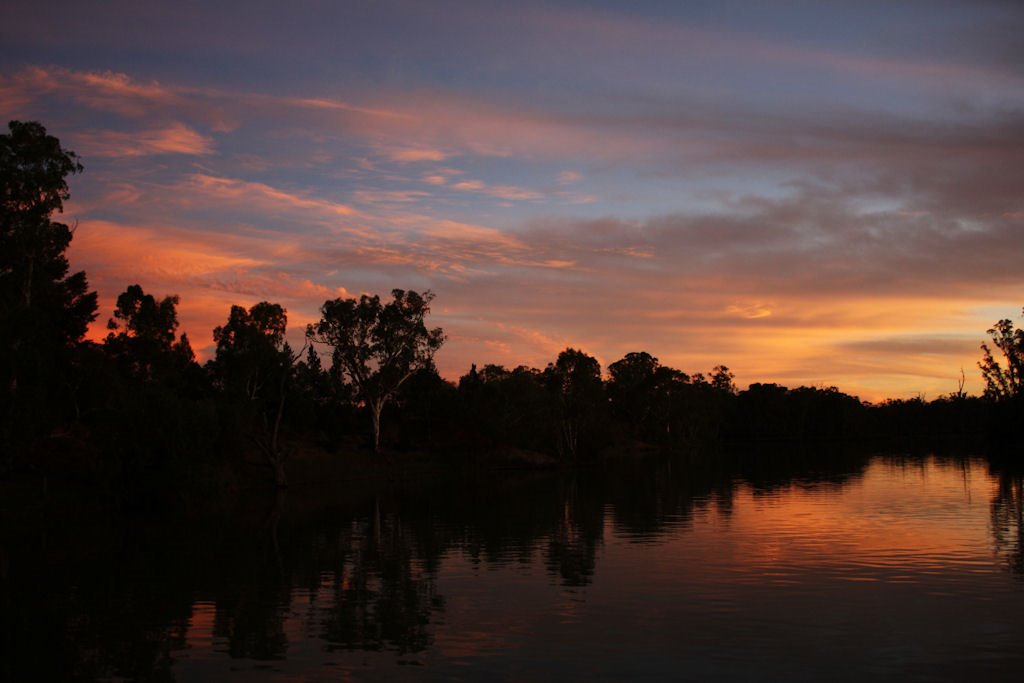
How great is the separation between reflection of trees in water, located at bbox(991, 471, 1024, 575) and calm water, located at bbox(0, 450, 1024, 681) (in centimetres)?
24

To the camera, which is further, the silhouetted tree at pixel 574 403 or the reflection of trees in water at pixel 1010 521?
the silhouetted tree at pixel 574 403

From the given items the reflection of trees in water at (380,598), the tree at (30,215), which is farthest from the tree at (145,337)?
the reflection of trees in water at (380,598)

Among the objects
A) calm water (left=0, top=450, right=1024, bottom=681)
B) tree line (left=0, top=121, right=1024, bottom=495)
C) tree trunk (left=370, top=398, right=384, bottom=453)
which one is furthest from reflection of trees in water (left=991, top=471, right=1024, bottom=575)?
tree trunk (left=370, top=398, right=384, bottom=453)

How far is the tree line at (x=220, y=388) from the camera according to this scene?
165 ft

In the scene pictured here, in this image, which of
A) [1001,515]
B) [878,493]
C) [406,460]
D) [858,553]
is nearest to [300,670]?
[858,553]

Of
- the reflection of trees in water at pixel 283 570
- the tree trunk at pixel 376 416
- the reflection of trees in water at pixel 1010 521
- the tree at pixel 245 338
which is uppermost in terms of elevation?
the tree at pixel 245 338

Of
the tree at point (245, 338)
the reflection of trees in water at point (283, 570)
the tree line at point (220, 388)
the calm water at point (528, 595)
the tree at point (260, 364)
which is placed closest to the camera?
the calm water at point (528, 595)

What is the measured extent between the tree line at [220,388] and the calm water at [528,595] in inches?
234

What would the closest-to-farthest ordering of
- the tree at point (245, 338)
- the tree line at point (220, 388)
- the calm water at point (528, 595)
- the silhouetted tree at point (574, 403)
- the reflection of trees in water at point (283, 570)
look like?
the calm water at point (528, 595) < the reflection of trees in water at point (283, 570) < the tree line at point (220, 388) < the tree at point (245, 338) < the silhouetted tree at point (574, 403)

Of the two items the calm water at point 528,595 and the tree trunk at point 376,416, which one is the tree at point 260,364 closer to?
the tree trunk at point 376,416

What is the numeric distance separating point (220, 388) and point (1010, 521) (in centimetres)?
7263

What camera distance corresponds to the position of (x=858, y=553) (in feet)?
106

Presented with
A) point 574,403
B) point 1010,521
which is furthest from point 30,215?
point 574,403

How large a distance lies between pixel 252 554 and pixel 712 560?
18121 mm
